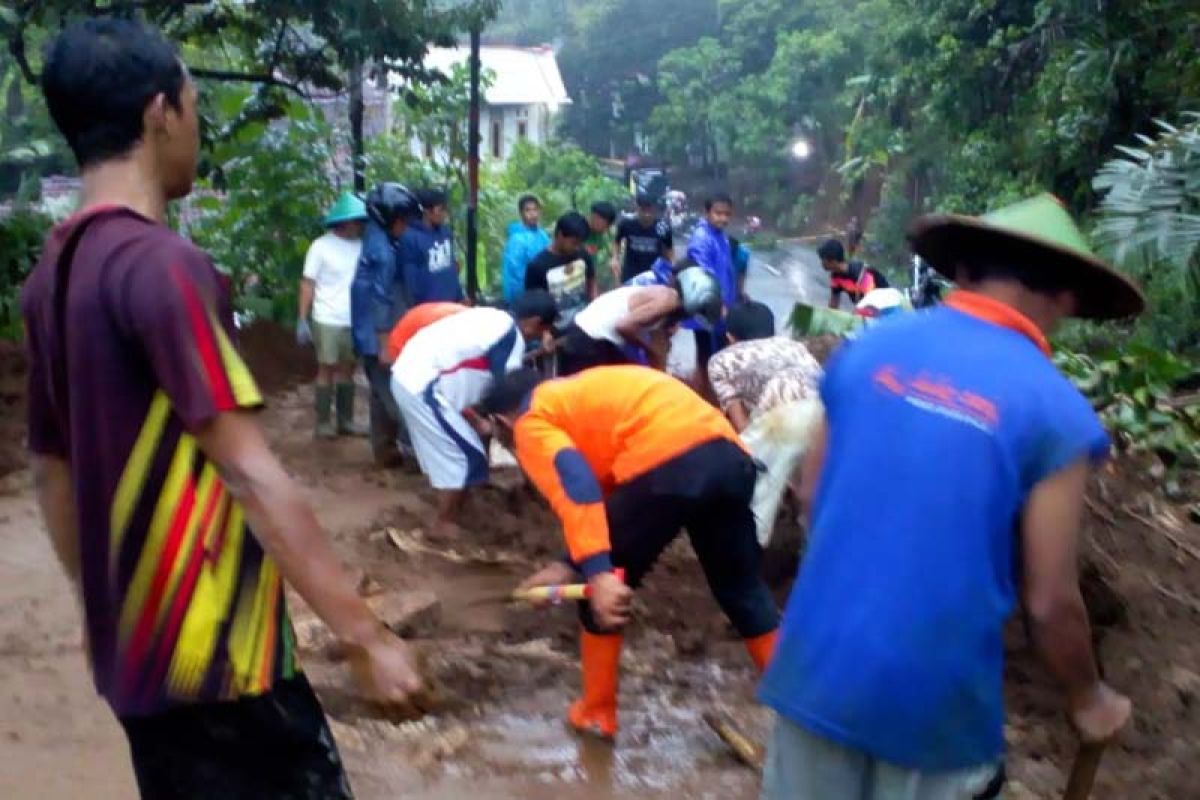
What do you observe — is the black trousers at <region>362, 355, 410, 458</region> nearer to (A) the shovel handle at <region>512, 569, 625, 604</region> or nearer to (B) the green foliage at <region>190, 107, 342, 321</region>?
(B) the green foliage at <region>190, 107, 342, 321</region>

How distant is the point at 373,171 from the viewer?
44.4ft

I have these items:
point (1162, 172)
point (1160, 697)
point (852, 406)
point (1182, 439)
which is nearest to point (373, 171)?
point (1162, 172)

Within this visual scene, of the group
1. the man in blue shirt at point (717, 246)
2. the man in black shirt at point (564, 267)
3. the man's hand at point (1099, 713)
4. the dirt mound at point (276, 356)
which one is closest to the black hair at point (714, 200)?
the man in blue shirt at point (717, 246)

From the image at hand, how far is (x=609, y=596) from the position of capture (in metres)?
4.27

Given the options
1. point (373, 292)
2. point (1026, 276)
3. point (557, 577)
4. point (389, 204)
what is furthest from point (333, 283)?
point (1026, 276)

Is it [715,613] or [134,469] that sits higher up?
[134,469]

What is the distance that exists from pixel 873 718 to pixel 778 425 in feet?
11.8

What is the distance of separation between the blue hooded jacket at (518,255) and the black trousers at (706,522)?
6056mm

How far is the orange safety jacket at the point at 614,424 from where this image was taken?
443cm

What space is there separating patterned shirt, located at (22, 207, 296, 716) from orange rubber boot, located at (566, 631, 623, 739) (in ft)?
8.52

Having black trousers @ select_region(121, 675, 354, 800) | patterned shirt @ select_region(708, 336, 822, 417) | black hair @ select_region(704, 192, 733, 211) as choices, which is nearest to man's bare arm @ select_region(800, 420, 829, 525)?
black trousers @ select_region(121, 675, 354, 800)

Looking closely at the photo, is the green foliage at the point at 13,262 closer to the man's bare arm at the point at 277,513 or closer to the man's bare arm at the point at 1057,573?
the man's bare arm at the point at 277,513

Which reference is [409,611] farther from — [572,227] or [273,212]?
[273,212]

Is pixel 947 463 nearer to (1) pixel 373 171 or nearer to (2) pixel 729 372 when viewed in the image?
(2) pixel 729 372
